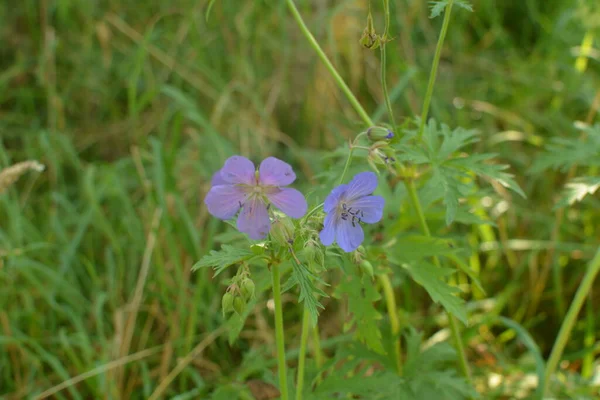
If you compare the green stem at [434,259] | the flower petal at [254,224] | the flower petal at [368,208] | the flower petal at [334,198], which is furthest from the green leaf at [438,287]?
the flower petal at [254,224]

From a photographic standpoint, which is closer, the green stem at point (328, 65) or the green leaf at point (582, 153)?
the green stem at point (328, 65)

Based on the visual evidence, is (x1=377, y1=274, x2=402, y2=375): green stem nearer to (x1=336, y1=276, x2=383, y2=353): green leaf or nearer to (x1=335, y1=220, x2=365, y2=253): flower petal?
→ (x1=336, y1=276, x2=383, y2=353): green leaf

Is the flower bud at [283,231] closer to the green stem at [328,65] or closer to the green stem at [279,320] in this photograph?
the green stem at [279,320]

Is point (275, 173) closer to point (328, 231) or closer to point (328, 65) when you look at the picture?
point (328, 231)

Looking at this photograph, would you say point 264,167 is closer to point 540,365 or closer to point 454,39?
point 540,365

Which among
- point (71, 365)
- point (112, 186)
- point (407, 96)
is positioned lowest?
point (71, 365)

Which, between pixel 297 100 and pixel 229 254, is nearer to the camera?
pixel 229 254

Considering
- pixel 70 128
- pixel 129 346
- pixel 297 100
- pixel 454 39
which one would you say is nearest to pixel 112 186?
pixel 129 346

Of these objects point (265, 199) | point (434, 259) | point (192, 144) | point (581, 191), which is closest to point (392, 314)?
point (434, 259)

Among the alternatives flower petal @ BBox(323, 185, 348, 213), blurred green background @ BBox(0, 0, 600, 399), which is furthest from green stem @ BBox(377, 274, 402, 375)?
flower petal @ BBox(323, 185, 348, 213)
